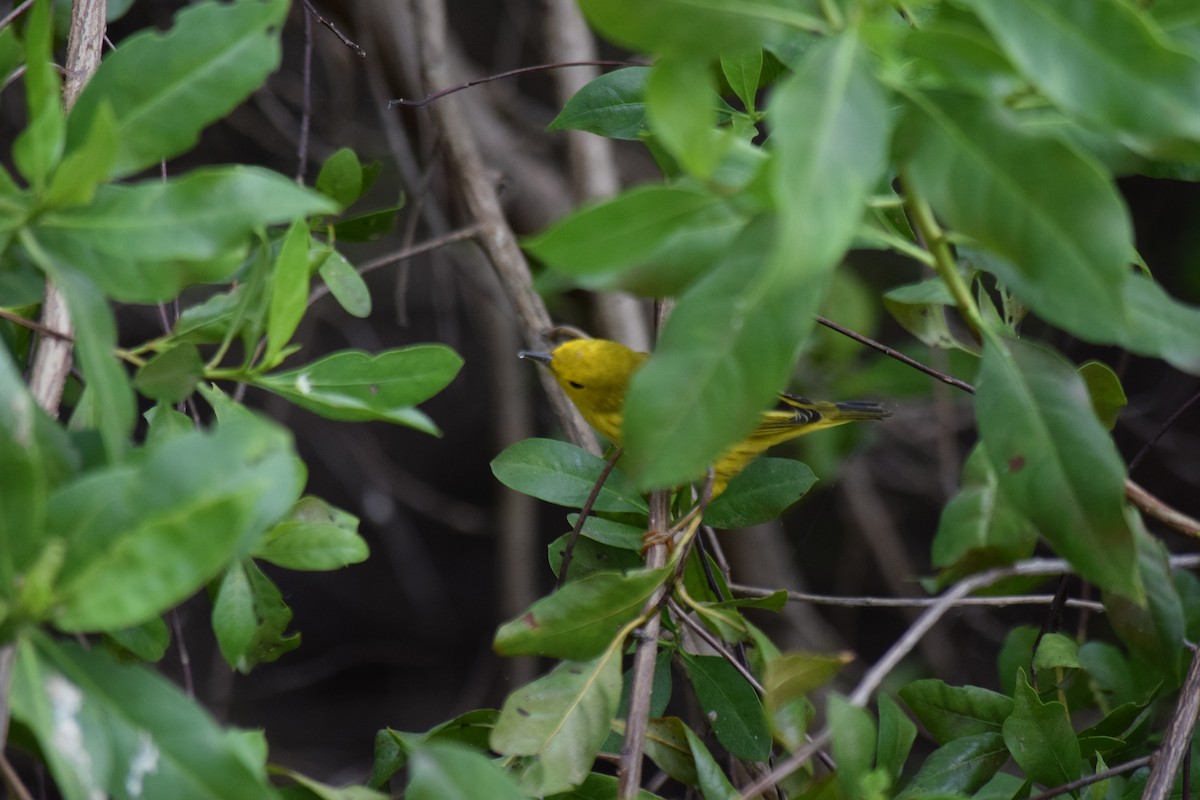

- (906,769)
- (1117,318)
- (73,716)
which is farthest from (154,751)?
(906,769)

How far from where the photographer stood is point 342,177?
6.10ft

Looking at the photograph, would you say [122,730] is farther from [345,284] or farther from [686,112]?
→ [345,284]

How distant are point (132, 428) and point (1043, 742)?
1146mm

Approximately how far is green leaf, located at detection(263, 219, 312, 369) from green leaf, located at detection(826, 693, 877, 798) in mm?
703

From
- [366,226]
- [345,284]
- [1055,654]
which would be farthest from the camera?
[366,226]

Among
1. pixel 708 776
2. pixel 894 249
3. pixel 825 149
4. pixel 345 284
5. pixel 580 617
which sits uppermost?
pixel 825 149

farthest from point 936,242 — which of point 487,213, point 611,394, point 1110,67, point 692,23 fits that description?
point 611,394

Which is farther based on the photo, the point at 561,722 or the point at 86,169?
the point at 561,722

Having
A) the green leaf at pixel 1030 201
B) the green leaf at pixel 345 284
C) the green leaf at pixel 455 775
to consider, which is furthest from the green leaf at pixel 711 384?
the green leaf at pixel 345 284

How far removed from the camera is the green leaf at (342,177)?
72.7 inches

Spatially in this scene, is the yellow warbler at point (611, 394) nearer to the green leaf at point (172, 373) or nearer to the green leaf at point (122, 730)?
the green leaf at point (172, 373)

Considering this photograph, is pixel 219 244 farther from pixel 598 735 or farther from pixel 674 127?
pixel 598 735

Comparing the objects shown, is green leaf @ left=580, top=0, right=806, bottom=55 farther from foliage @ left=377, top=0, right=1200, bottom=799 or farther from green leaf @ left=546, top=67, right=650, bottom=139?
green leaf @ left=546, top=67, right=650, bottom=139

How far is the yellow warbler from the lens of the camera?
9.13 ft
